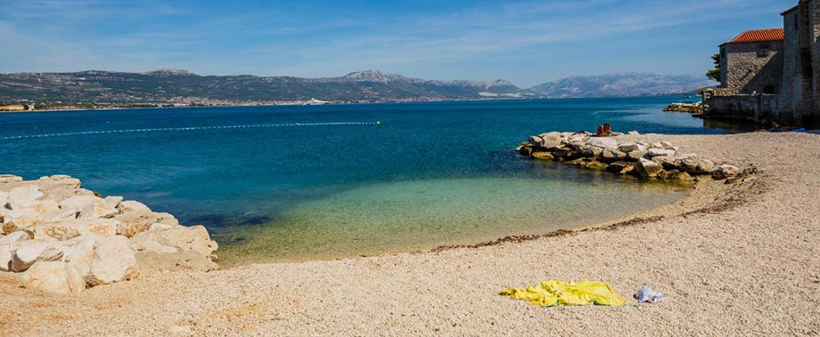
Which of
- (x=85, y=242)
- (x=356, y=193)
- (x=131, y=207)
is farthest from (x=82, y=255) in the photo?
(x=356, y=193)

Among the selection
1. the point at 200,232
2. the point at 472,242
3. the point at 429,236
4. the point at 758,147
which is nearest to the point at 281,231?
the point at 200,232

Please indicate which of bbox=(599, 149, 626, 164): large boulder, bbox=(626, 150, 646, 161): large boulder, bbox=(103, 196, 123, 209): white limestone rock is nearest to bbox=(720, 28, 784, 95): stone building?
bbox=(599, 149, 626, 164): large boulder

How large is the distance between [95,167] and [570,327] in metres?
36.9

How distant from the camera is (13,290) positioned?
9.24 meters

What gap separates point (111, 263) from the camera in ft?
34.5

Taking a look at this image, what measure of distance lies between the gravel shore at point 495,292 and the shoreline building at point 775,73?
2488 cm

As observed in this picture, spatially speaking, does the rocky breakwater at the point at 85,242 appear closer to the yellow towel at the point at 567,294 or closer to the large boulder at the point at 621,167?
the yellow towel at the point at 567,294

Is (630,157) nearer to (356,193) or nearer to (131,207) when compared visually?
(356,193)

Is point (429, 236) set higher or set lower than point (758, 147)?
lower

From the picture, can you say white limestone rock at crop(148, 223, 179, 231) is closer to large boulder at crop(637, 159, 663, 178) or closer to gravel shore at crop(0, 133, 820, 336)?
gravel shore at crop(0, 133, 820, 336)

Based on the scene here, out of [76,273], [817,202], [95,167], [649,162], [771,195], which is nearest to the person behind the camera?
[76,273]

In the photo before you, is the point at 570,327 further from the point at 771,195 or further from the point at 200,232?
the point at 771,195

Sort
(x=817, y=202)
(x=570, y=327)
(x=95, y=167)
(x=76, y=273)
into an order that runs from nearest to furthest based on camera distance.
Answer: (x=570, y=327) < (x=76, y=273) < (x=817, y=202) < (x=95, y=167)

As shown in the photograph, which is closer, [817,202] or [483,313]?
[483,313]
